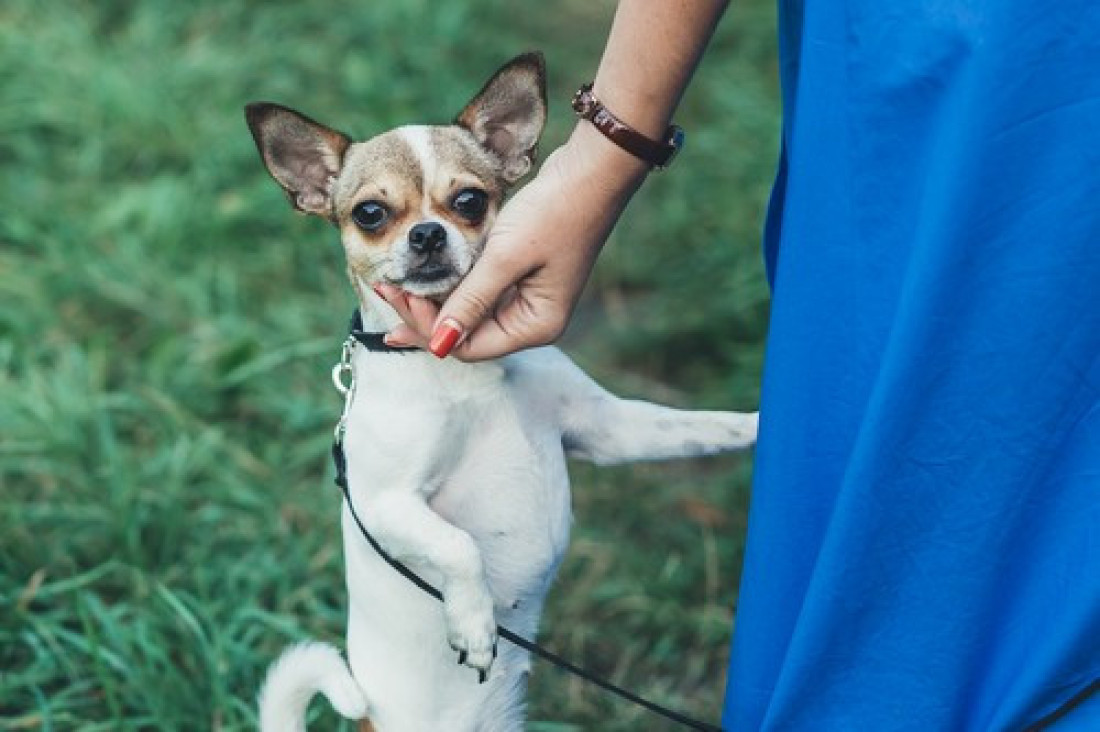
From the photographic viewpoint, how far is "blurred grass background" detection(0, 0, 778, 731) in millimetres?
2781

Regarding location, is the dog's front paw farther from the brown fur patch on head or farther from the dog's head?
the brown fur patch on head

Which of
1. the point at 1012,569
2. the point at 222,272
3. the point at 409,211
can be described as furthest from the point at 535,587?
the point at 222,272

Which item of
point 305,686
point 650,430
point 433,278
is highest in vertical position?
point 433,278

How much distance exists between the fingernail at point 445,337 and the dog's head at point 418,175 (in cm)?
20

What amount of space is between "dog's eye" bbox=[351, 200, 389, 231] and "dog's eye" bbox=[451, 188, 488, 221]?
0.32ft

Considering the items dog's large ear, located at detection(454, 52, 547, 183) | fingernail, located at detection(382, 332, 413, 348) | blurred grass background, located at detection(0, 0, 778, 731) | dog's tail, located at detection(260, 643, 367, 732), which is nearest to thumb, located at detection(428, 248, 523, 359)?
fingernail, located at detection(382, 332, 413, 348)

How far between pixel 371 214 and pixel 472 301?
1.19ft

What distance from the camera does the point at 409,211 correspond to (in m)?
2.10

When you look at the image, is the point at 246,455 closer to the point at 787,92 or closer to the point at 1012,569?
the point at 787,92

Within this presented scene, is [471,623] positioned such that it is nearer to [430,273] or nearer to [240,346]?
[430,273]

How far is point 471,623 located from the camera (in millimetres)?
1857

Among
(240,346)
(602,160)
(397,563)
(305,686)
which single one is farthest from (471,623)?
(240,346)

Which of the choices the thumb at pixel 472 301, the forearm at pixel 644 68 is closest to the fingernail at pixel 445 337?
the thumb at pixel 472 301

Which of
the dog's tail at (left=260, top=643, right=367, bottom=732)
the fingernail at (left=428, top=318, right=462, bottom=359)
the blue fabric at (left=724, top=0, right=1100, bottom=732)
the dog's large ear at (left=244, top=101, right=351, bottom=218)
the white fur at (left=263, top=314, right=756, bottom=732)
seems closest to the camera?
the blue fabric at (left=724, top=0, right=1100, bottom=732)
